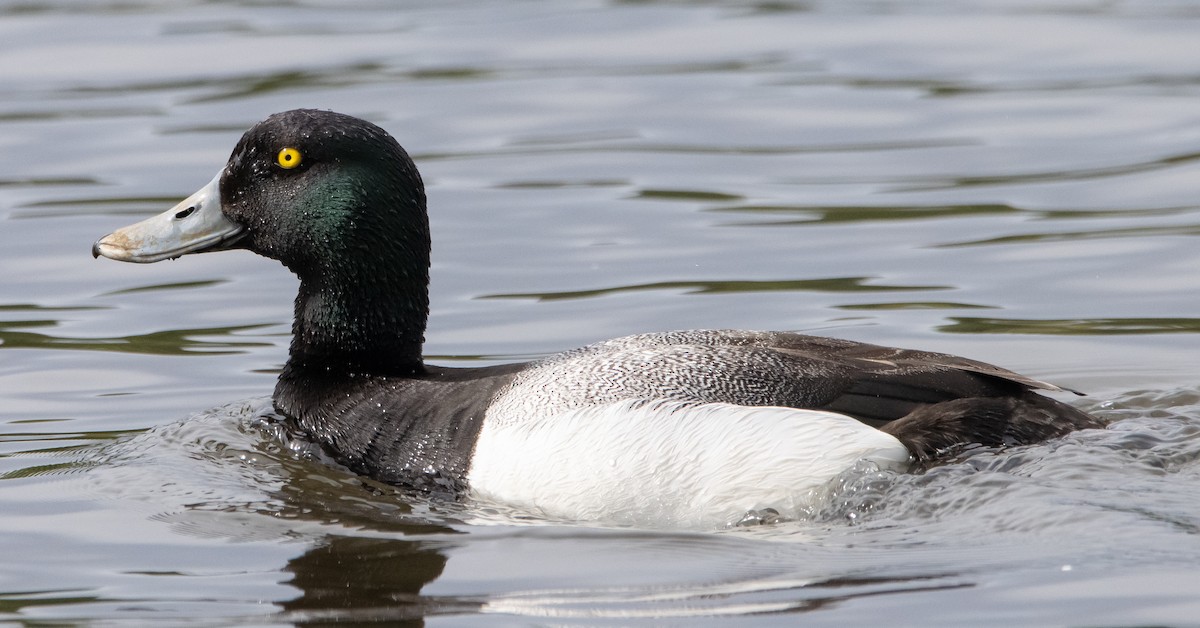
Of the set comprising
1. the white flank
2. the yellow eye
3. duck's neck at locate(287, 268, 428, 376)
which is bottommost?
the white flank

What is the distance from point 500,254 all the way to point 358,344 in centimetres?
346

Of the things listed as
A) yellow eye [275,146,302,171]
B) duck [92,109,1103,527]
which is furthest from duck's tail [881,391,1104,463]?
yellow eye [275,146,302,171]

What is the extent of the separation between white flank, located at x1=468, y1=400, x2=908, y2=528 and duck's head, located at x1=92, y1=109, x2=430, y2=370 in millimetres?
1209

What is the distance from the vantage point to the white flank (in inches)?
255

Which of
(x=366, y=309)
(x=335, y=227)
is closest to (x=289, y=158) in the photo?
(x=335, y=227)

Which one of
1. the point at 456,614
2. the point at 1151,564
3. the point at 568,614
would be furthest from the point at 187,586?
the point at 1151,564

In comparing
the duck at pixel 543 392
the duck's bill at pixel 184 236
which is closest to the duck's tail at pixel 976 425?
the duck at pixel 543 392

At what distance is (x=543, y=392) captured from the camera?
691 centimetres

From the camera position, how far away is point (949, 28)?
16.1 meters

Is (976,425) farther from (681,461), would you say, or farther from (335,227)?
(335,227)

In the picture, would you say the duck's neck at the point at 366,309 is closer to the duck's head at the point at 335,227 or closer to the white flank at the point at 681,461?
the duck's head at the point at 335,227

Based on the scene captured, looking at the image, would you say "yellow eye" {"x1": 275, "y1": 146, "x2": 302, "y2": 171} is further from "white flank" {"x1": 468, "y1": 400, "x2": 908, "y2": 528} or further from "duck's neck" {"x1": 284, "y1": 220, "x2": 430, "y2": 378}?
"white flank" {"x1": 468, "y1": 400, "x2": 908, "y2": 528}

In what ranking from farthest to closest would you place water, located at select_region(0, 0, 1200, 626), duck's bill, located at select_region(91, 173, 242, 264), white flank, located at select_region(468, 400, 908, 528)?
duck's bill, located at select_region(91, 173, 242, 264) < white flank, located at select_region(468, 400, 908, 528) < water, located at select_region(0, 0, 1200, 626)

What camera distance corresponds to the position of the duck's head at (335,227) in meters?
7.55
